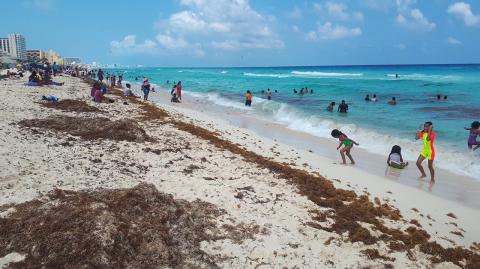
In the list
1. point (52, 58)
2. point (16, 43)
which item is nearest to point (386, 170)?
point (52, 58)

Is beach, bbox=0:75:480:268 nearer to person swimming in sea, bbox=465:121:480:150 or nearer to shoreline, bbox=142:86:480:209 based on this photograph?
shoreline, bbox=142:86:480:209

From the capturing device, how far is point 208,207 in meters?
5.74

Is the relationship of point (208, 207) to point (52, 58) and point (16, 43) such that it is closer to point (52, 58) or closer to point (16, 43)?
point (52, 58)

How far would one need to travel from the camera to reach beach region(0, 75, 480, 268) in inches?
171

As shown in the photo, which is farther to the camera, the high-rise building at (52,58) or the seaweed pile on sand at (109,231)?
the high-rise building at (52,58)

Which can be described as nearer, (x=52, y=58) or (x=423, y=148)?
(x=423, y=148)

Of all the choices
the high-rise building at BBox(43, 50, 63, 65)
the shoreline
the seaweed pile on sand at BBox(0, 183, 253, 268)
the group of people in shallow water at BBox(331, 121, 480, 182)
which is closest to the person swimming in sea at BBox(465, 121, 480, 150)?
the group of people in shallow water at BBox(331, 121, 480, 182)

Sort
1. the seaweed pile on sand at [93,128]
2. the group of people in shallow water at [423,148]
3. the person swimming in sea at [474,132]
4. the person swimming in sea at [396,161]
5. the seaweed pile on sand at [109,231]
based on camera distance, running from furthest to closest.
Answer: the person swimming in sea at [474,132]
the person swimming in sea at [396,161]
the seaweed pile on sand at [93,128]
the group of people in shallow water at [423,148]
the seaweed pile on sand at [109,231]

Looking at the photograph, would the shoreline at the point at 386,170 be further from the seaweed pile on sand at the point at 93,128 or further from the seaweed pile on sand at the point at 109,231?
the seaweed pile on sand at the point at 93,128

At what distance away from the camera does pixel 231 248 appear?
4.63m

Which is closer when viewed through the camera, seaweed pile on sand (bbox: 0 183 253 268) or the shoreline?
seaweed pile on sand (bbox: 0 183 253 268)

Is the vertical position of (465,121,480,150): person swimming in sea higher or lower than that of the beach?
higher

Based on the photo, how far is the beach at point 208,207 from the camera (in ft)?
14.2

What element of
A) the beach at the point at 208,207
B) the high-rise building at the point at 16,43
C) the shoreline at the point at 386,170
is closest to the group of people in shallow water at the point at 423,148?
A: the shoreline at the point at 386,170
